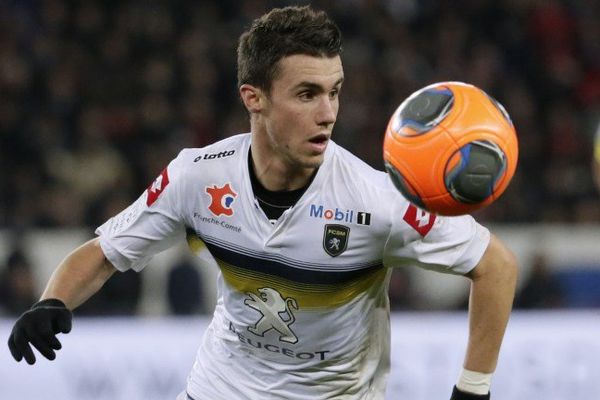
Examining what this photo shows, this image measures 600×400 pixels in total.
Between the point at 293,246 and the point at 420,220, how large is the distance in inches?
20.5

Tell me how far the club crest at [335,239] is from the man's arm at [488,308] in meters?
0.47

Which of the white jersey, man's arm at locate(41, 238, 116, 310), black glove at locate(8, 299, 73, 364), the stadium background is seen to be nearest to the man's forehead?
the white jersey

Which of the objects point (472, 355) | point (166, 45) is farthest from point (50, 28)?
point (472, 355)

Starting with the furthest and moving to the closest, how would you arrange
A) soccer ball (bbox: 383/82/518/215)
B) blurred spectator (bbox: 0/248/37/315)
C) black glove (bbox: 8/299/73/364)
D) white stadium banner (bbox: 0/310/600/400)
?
blurred spectator (bbox: 0/248/37/315), white stadium banner (bbox: 0/310/600/400), black glove (bbox: 8/299/73/364), soccer ball (bbox: 383/82/518/215)

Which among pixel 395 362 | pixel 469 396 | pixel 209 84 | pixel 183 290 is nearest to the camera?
pixel 469 396

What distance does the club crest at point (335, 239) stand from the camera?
437cm

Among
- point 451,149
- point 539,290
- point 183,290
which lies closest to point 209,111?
point 183,290

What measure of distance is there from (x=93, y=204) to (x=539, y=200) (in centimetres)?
432

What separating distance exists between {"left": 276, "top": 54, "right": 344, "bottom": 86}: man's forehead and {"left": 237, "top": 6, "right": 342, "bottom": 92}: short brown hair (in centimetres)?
2

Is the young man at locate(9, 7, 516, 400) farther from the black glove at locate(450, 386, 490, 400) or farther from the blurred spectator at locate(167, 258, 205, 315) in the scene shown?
the blurred spectator at locate(167, 258, 205, 315)

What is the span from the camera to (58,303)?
14.9 ft

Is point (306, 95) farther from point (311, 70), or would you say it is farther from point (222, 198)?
point (222, 198)

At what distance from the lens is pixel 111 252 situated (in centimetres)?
471

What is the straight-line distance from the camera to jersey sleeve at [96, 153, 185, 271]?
4.64 metres
